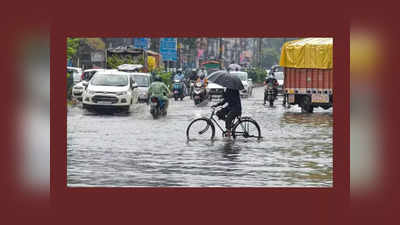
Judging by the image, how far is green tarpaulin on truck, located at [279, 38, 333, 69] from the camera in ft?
92.7

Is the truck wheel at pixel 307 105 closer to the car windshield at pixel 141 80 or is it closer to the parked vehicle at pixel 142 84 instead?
the parked vehicle at pixel 142 84

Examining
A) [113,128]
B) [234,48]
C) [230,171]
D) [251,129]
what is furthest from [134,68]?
[234,48]

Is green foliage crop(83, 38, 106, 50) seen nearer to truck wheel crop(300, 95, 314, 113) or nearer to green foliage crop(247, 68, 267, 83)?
green foliage crop(247, 68, 267, 83)

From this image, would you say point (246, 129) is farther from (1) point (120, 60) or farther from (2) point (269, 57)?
(2) point (269, 57)

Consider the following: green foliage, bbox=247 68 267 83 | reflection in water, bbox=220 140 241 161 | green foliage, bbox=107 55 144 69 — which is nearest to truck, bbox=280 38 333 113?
reflection in water, bbox=220 140 241 161

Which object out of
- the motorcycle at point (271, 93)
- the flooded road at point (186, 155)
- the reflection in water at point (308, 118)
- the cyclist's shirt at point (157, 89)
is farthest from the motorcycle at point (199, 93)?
the flooded road at point (186, 155)

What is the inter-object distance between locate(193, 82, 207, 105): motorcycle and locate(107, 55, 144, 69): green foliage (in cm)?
912

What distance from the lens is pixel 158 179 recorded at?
11.9 m

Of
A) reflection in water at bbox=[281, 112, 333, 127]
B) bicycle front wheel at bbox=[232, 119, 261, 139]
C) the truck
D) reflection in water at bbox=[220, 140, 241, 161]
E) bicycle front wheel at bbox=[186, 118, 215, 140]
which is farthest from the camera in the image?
the truck

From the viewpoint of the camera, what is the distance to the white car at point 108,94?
88.5 feet

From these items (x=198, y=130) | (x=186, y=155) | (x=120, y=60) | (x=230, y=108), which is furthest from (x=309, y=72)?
(x=120, y=60)
